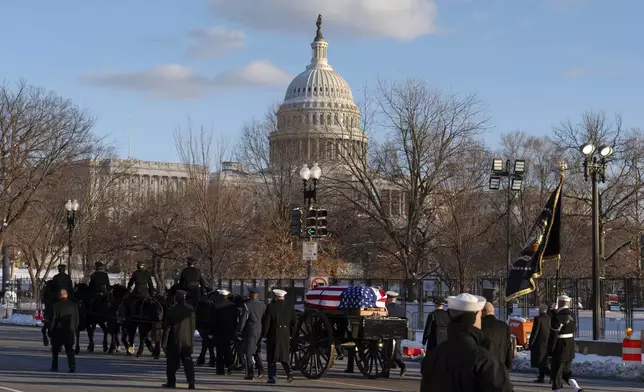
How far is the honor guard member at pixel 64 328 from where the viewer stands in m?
21.4

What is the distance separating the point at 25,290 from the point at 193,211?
11.1m

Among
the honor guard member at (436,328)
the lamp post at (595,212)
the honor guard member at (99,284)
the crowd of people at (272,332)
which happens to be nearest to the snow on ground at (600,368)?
the crowd of people at (272,332)

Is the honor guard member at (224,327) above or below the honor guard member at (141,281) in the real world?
below

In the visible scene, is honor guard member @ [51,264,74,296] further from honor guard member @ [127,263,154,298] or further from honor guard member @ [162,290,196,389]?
honor guard member @ [162,290,196,389]

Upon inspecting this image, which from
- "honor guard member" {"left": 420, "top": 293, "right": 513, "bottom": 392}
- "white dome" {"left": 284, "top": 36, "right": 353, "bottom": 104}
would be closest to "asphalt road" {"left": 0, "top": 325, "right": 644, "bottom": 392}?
"honor guard member" {"left": 420, "top": 293, "right": 513, "bottom": 392}

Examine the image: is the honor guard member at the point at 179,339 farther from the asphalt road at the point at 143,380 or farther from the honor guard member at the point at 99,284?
the honor guard member at the point at 99,284

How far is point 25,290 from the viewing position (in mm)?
67375

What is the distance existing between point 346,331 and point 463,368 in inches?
552

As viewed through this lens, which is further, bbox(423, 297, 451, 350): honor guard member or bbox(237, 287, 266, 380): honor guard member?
bbox(237, 287, 266, 380): honor guard member

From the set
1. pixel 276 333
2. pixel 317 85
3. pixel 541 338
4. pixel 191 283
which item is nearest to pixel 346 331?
pixel 276 333

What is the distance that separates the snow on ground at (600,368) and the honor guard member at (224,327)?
7.27 meters

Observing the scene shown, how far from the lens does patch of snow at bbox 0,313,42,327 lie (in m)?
46.9

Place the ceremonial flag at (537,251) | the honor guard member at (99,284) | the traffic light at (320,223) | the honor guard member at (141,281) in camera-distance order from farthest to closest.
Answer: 1. the traffic light at (320,223)
2. the ceremonial flag at (537,251)
3. the honor guard member at (99,284)
4. the honor guard member at (141,281)

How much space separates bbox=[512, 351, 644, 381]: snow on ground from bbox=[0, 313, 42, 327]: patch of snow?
2618 cm
